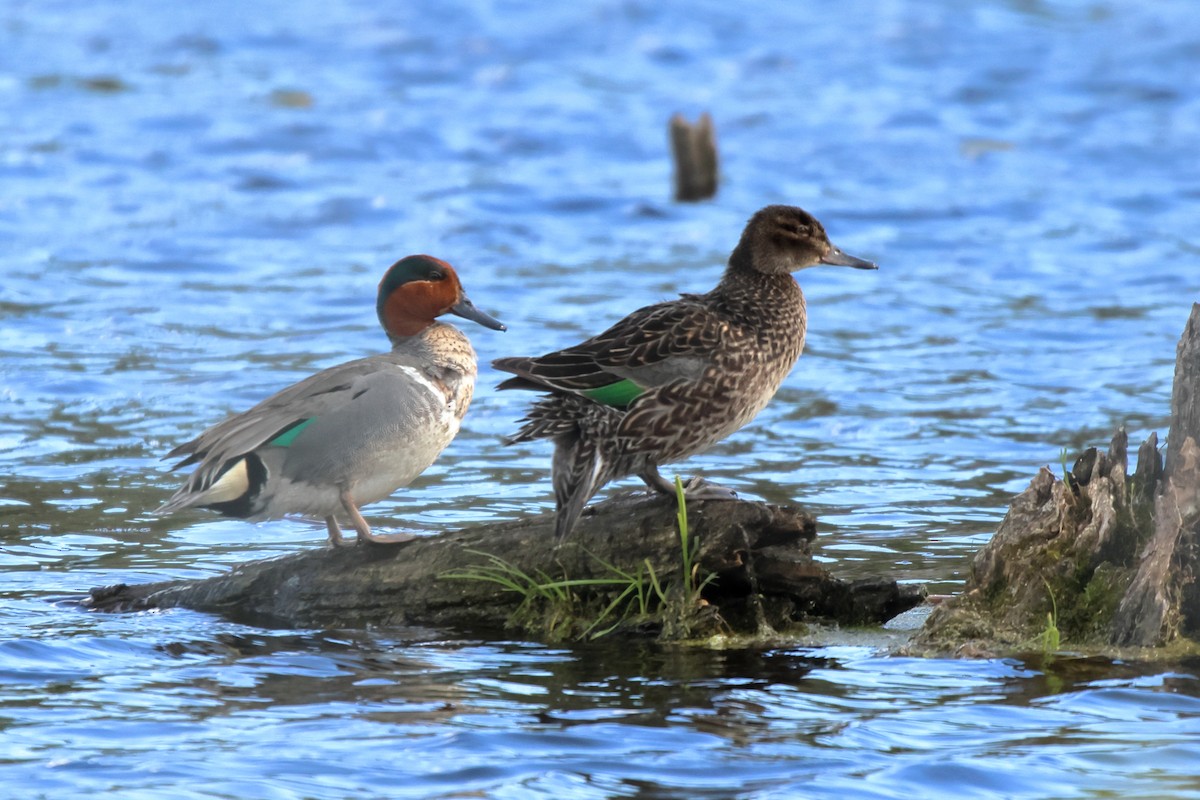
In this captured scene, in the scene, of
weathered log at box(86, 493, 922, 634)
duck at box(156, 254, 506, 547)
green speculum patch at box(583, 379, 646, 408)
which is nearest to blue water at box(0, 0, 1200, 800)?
weathered log at box(86, 493, 922, 634)

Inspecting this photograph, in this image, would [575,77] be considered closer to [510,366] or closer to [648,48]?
[648,48]

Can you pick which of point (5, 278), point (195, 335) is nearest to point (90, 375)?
point (195, 335)

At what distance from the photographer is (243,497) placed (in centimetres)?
742

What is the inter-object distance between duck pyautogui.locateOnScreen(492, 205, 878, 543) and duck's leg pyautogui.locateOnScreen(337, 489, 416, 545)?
683mm

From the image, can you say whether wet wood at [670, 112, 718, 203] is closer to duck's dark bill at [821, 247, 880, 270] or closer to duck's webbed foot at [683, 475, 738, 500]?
duck's dark bill at [821, 247, 880, 270]

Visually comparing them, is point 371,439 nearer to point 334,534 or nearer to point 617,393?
point 334,534

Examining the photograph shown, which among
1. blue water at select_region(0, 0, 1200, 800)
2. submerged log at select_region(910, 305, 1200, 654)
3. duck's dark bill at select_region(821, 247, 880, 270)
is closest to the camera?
blue water at select_region(0, 0, 1200, 800)

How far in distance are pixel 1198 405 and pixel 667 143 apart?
16.9 metres

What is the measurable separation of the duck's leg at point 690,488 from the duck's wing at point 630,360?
0.30 m

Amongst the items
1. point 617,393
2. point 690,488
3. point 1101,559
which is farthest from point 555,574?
point 1101,559

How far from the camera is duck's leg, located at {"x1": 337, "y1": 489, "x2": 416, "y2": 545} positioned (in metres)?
7.32

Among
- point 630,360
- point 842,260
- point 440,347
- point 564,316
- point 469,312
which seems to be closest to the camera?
point 630,360

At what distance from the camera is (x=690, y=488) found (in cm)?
711

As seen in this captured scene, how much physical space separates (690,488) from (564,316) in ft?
26.7
